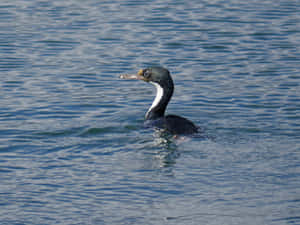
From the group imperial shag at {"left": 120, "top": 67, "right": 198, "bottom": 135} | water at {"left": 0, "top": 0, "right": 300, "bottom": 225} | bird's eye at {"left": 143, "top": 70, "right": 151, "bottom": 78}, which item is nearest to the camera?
water at {"left": 0, "top": 0, "right": 300, "bottom": 225}

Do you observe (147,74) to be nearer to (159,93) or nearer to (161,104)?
(159,93)

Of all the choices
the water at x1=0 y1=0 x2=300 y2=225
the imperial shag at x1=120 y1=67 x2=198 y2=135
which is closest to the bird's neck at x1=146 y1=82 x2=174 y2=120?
the imperial shag at x1=120 y1=67 x2=198 y2=135

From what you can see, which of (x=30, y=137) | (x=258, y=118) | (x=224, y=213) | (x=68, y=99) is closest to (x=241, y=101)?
(x=258, y=118)

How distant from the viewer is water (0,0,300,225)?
965 centimetres

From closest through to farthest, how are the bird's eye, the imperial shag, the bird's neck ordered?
the imperial shag, the bird's neck, the bird's eye

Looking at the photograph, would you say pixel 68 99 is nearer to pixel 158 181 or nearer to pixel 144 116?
pixel 144 116

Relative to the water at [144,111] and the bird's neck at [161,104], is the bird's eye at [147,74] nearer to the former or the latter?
the bird's neck at [161,104]

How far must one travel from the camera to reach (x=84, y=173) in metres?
10.7

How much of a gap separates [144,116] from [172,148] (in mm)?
2272

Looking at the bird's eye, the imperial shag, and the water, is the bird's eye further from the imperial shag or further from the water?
the water

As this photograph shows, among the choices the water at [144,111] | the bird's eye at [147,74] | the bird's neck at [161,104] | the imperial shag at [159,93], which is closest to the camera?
the water at [144,111]

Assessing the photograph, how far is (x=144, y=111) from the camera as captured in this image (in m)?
14.4

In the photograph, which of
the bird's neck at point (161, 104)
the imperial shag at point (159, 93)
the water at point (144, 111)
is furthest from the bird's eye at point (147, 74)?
the water at point (144, 111)

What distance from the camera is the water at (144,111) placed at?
965 cm
